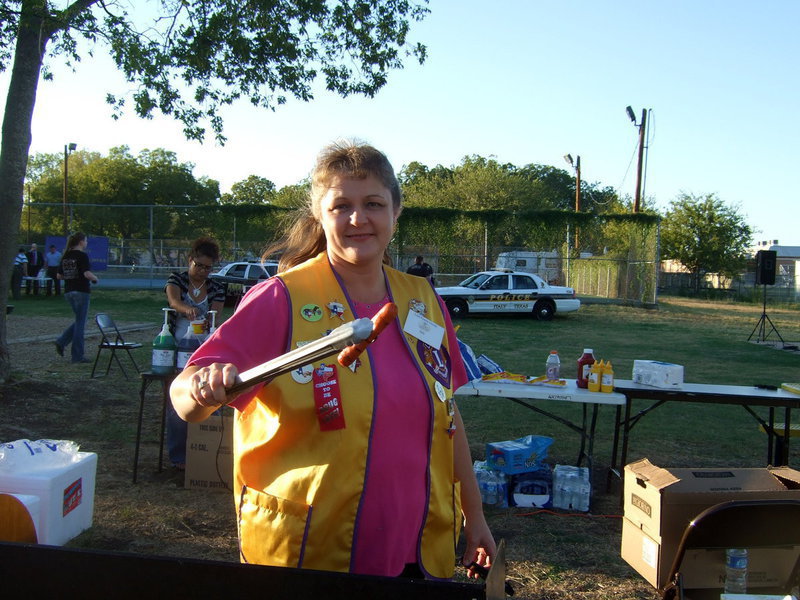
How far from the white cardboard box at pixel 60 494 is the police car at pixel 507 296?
1599cm

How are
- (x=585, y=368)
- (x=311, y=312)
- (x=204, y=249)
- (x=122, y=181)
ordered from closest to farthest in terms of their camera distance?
1. (x=311, y=312)
2. (x=585, y=368)
3. (x=204, y=249)
4. (x=122, y=181)

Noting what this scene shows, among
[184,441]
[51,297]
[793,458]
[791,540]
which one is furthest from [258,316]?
[51,297]

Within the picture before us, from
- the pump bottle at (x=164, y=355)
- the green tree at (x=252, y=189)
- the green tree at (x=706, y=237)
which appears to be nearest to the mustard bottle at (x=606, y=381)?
the pump bottle at (x=164, y=355)

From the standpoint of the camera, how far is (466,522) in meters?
2.05

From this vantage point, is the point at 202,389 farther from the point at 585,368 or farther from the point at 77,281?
the point at 77,281

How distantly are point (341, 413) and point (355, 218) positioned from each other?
0.52 m

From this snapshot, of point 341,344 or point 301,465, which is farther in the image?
point 301,465

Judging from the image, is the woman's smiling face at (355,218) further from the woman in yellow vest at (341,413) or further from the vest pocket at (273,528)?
the vest pocket at (273,528)

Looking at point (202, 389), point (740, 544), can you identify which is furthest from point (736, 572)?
point (202, 389)

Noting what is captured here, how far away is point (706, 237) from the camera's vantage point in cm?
3903

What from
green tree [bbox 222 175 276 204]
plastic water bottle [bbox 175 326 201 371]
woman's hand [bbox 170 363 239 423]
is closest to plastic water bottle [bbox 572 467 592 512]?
plastic water bottle [bbox 175 326 201 371]

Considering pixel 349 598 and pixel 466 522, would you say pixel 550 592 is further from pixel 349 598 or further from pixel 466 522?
pixel 349 598

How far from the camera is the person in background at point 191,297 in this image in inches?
220

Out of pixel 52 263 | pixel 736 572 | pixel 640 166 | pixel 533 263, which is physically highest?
pixel 640 166
